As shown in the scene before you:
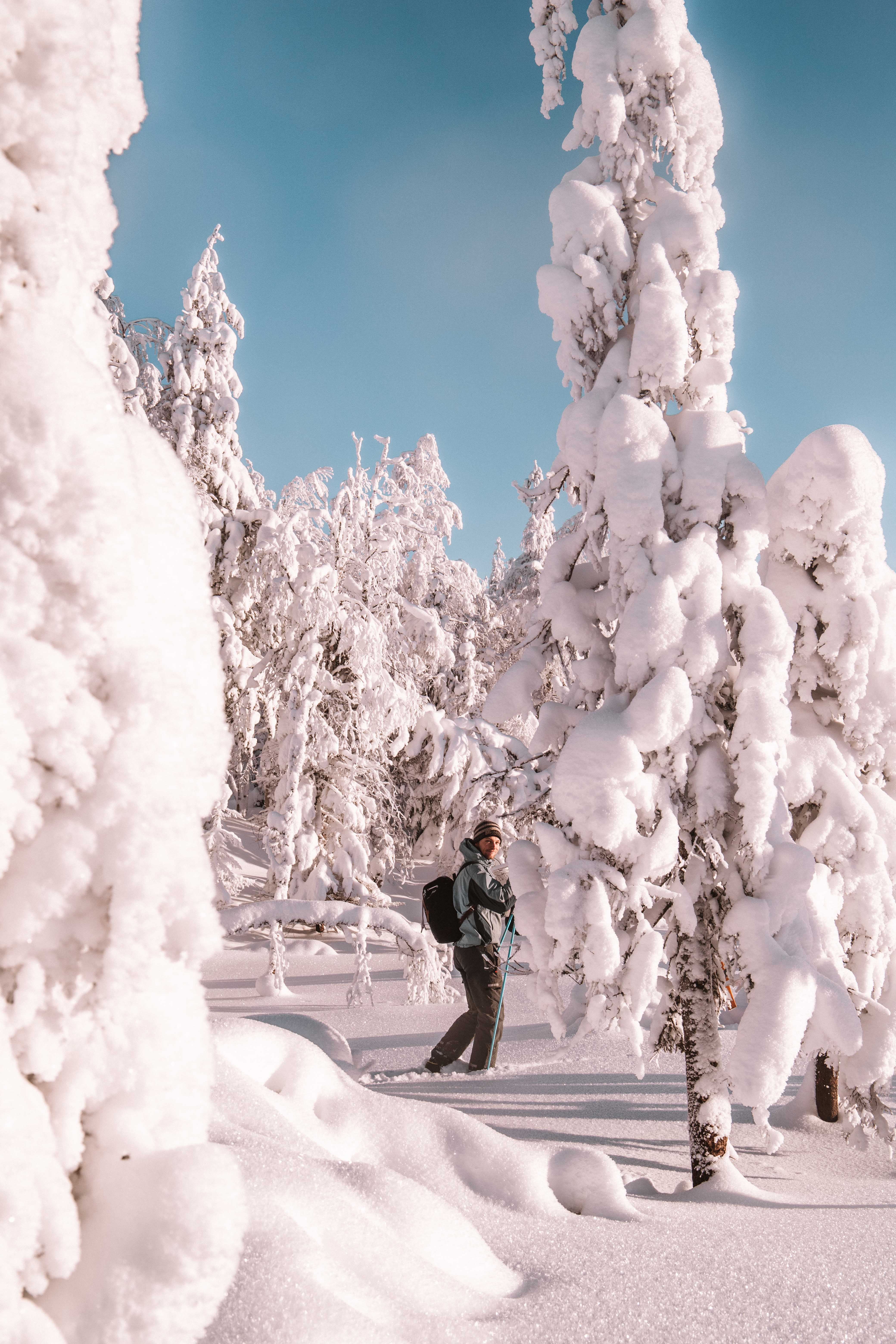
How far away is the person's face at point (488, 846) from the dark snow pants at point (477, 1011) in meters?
0.75

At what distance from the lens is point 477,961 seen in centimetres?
673

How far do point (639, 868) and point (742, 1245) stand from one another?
1861 mm

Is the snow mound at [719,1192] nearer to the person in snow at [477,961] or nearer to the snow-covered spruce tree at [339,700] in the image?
the person in snow at [477,961]

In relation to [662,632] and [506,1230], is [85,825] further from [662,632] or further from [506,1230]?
[662,632]

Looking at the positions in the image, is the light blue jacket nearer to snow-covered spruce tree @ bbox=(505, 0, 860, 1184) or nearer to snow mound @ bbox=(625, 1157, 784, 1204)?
snow-covered spruce tree @ bbox=(505, 0, 860, 1184)

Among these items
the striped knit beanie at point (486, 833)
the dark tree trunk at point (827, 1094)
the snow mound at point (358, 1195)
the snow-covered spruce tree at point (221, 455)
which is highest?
the snow-covered spruce tree at point (221, 455)

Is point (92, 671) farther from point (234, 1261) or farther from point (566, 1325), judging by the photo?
point (566, 1325)

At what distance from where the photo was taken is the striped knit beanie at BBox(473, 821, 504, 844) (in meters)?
6.96

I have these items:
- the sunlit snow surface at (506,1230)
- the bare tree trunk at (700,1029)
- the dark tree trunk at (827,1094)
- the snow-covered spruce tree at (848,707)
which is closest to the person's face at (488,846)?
the sunlit snow surface at (506,1230)

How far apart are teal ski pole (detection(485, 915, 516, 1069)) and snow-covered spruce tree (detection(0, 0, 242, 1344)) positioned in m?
5.42

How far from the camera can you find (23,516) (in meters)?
1.10

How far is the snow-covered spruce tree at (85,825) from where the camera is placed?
1.00m

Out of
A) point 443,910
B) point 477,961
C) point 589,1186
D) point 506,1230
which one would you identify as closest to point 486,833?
point 443,910

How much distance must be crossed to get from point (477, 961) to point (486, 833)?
1.08 meters
